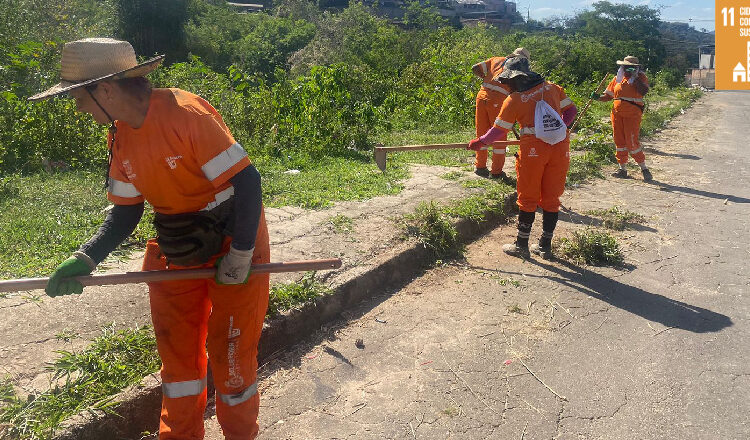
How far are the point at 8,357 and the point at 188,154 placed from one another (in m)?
1.85

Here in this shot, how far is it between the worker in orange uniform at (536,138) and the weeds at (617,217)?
1454 millimetres

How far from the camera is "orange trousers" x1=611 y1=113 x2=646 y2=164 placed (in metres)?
9.34

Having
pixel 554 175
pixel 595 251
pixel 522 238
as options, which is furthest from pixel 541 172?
pixel 595 251

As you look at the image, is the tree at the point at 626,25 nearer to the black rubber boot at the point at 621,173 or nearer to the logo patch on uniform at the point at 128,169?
the black rubber boot at the point at 621,173

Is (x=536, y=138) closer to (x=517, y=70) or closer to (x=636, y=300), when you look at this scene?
(x=517, y=70)

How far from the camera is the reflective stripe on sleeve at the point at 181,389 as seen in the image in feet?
9.11

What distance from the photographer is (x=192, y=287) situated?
2.81m

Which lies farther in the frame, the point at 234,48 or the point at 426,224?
the point at 234,48

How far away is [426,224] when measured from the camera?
5.83m

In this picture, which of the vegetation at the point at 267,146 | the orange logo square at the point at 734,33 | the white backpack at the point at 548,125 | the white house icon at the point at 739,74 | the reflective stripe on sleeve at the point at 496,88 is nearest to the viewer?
the vegetation at the point at 267,146

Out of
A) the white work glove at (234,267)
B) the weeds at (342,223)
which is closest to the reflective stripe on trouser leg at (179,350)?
the white work glove at (234,267)

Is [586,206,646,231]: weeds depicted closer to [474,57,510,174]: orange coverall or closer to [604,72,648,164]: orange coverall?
[474,57,510,174]: orange coverall

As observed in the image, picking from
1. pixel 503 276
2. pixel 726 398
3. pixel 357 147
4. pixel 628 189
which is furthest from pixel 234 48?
pixel 726 398

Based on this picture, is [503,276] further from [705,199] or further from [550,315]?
[705,199]
